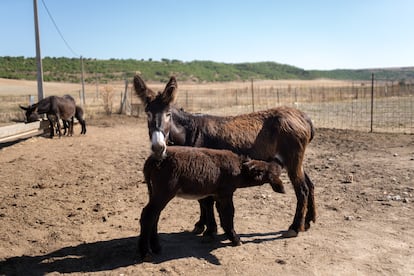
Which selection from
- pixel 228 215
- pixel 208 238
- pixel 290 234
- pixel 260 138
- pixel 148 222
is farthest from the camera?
pixel 260 138

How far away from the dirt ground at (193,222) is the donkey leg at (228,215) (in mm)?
136

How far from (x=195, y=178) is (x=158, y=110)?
912 mm

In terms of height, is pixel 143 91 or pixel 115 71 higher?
pixel 115 71

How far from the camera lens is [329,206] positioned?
6.53 m

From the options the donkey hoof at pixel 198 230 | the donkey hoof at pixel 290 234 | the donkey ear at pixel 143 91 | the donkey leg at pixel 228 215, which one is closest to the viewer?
the donkey ear at pixel 143 91

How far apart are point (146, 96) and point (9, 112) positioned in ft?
58.3

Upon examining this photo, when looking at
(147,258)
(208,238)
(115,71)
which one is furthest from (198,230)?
(115,71)

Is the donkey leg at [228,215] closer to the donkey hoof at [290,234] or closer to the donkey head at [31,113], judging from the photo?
the donkey hoof at [290,234]

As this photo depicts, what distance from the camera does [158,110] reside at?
4.62m

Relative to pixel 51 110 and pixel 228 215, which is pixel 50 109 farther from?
pixel 228 215

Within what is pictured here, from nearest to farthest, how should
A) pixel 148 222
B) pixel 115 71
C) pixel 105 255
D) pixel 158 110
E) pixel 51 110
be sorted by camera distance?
pixel 148 222 < pixel 158 110 < pixel 105 255 < pixel 51 110 < pixel 115 71

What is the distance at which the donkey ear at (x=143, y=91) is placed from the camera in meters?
4.76

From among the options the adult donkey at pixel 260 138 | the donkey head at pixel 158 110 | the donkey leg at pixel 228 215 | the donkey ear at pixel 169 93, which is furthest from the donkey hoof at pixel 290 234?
the donkey ear at pixel 169 93

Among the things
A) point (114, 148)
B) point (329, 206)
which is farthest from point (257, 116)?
point (114, 148)
